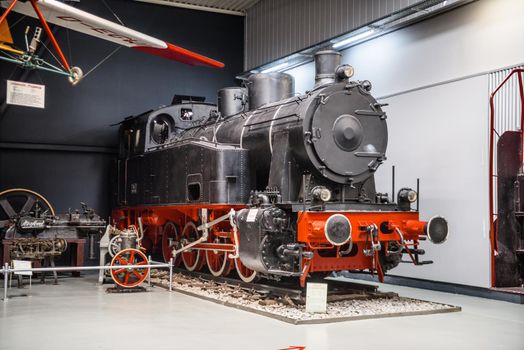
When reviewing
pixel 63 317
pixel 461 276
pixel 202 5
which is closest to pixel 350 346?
pixel 63 317

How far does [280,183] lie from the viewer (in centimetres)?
762

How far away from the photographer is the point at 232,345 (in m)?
5.19

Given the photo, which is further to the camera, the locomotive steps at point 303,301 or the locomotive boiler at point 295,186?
the locomotive boiler at point 295,186

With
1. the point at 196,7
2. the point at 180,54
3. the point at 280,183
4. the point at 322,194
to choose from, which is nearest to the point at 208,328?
the point at 322,194

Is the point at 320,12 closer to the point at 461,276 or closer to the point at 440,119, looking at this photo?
the point at 440,119

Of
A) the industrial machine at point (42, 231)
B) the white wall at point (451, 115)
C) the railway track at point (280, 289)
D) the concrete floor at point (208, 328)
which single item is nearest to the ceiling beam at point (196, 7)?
the white wall at point (451, 115)

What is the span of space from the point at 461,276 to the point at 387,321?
295 cm

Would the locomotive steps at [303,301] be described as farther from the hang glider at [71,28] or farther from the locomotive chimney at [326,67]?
the hang glider at [71,28]

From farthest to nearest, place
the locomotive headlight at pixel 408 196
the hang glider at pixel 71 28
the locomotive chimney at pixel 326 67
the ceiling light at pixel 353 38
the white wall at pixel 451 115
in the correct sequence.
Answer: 1. the ceiling light at pixel 353 38
2. the hang glider at pixel 71 28
3. the white wall at pixel 451 115
4. the locomotive chimney at pixel 326 67
5. the locomotive headlight at pixel 408 196

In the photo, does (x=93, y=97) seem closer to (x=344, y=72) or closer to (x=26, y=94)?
(x=26, y=94)

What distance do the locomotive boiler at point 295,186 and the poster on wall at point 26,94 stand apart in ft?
9.07

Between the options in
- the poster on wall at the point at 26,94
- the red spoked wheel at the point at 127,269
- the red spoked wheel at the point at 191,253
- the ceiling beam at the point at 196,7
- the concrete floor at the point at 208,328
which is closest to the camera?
the concrete floor at the point at 208,328

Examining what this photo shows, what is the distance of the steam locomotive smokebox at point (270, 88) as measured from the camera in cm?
946

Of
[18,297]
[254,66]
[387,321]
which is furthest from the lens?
[254,66]
